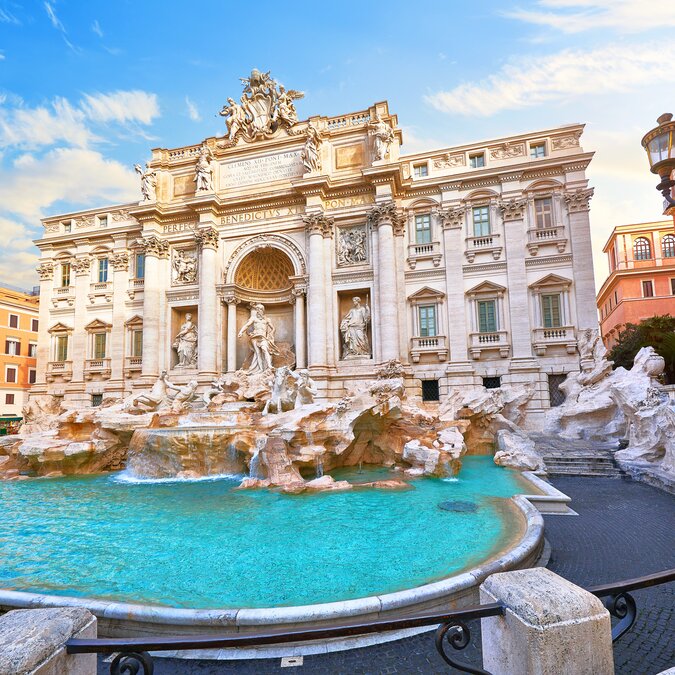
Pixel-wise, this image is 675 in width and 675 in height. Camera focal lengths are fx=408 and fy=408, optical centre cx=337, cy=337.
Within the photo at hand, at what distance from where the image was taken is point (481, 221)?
738 inches

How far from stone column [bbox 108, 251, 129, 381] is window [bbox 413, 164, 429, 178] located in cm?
1620

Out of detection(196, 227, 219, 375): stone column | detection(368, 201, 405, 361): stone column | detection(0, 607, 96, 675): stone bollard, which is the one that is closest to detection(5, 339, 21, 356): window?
detection(196, 227, 219, 375): stone column

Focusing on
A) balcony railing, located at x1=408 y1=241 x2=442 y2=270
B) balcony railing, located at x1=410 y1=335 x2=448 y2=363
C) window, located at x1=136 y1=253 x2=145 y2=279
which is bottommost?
balcony railing, located at x1=410 y1=335 x2=448 y2=363

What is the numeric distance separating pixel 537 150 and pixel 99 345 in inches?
962

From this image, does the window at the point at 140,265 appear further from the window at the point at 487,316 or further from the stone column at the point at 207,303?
the window at the point at 487,316

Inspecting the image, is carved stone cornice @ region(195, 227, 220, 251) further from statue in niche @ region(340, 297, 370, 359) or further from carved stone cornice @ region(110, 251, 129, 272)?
statue in niche @ region(340, 297, 370, 359)

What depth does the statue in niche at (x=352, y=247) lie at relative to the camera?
19438mm

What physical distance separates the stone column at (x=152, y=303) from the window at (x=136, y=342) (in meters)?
1.62

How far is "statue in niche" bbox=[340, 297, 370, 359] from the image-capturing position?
61.5ft

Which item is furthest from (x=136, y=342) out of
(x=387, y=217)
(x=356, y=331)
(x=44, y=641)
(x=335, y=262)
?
(x=44, y=641)

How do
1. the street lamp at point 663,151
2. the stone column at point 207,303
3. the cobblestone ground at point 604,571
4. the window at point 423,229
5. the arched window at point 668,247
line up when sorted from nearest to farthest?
the cobblestone ground at point 604,571 → the street lamp at point 663,151 → the window at point 423,229 → the stone column at point 207,303 → the arched window at point 668,247

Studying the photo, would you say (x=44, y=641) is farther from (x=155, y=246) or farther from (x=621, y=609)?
(x=155, y=246)

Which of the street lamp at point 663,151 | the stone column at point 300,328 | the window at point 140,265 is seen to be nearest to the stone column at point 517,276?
the stone column at point 300,328

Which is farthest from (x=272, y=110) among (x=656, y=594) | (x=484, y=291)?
(x=656, y=594)
